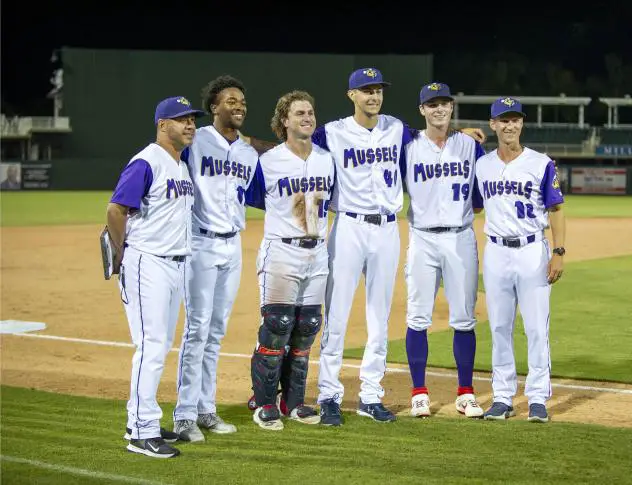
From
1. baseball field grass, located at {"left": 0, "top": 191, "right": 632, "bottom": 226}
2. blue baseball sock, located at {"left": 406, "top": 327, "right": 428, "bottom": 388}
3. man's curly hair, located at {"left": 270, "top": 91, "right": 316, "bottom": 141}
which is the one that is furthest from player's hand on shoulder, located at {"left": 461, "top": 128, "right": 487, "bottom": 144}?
baseball field grass, located at {"left": 0, "top": 191, "right": 632, "bottom": 226}

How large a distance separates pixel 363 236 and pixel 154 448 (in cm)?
199

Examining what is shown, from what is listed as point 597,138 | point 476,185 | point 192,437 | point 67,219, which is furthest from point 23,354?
point 597,138

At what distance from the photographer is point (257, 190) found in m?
6.62

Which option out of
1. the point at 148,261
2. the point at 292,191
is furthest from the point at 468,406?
the point at 148,261

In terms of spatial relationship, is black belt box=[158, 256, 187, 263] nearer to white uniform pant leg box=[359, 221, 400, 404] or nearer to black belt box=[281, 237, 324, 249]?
black belt box=[281, 237, 324, 249]

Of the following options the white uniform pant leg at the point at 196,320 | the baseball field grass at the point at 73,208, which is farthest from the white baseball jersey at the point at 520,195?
the baseball field grass at the point at 73,208

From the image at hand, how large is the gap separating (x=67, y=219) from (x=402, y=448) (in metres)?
21.6

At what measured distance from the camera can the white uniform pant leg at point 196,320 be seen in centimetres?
617

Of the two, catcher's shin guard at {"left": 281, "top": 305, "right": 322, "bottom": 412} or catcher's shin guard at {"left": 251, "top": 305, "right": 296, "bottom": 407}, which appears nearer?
catcher's shin guard at {"left": 251, "top": 305, "right": 296, "bottom": 407}

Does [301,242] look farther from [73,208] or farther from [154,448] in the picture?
[73,208]

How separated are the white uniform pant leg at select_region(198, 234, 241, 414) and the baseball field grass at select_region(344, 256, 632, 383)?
2997 millimetres

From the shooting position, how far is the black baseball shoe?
5.72 metres

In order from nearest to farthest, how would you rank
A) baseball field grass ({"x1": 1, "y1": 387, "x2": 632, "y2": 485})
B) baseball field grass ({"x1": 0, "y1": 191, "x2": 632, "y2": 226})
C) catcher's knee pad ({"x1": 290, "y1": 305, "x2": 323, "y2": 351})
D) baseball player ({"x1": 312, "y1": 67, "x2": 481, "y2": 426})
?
baseball field grass ({"x1": 1, "y1": 387, "x2": 632, "y2": 485})
catcher's knee pad ({"x1": 290, "y1": 305, "x2": 323, "y2": 351})
baseball player ({"x1": 312, "y1": 67, "x2": 481, "y2": 426})
baseball field grass ({"x1": 0, "y1": 191, "x2": 632, "y2": 226})

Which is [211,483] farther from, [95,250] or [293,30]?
[293,30]
